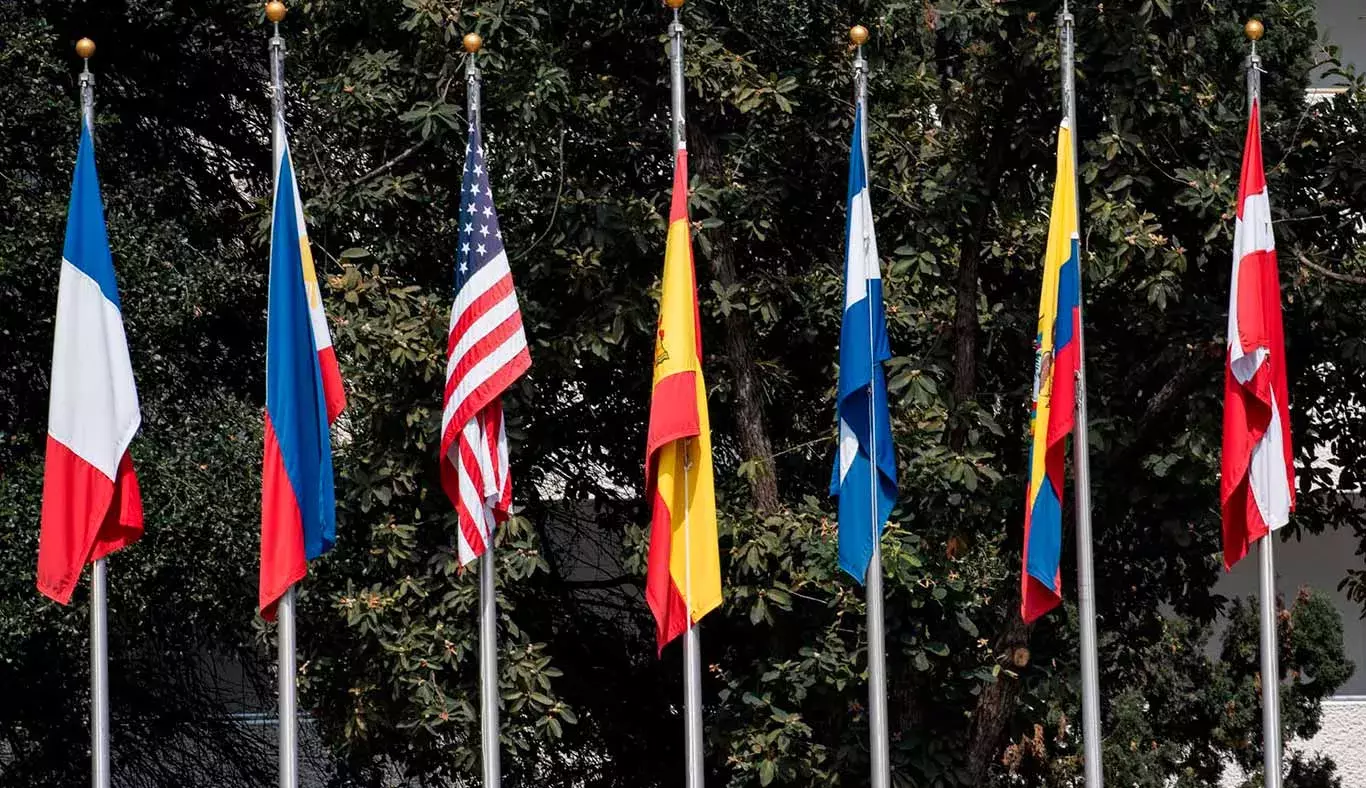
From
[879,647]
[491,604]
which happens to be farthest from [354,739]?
[879,647]

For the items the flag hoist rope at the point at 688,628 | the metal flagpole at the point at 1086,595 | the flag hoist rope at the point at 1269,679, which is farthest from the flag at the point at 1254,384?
the flag hoist rope at the point at 688,628

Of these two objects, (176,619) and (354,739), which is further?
(176,619)

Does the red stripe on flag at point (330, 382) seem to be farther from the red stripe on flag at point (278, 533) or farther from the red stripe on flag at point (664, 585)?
the red stripe on flag at point (664, 585)

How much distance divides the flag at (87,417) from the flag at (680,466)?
314 cm

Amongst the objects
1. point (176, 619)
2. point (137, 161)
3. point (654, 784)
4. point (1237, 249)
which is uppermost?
point (137, 161)

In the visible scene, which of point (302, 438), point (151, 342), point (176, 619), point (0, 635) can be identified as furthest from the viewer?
point (176, 619)

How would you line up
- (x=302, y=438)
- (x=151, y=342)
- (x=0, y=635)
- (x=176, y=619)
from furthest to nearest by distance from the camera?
(x=176, y=619) < (x=151, y=342) < (x=0, y=635) < (x=302, y=438)

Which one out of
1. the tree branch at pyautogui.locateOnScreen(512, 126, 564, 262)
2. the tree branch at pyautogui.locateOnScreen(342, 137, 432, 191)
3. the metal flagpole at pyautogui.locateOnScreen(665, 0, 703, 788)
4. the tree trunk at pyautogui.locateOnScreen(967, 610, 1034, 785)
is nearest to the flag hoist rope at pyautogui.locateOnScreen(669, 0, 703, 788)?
the metal flagpole at pyautogui.locateOnScreen(665, 0, 703, 788)

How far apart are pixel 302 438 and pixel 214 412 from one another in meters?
5.34

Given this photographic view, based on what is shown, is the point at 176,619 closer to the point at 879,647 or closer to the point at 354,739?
the point at 354,739

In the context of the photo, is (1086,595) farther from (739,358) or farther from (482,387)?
(739,358)

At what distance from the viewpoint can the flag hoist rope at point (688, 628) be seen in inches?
531

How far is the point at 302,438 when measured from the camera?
43.5ft

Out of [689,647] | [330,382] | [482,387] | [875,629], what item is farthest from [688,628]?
[330,382]
